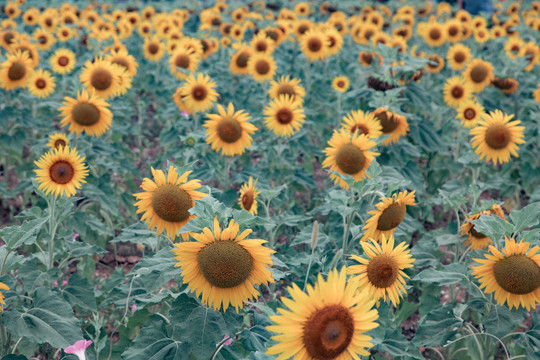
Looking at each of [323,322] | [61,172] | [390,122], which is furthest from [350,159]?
[61,172]

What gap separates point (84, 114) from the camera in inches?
161

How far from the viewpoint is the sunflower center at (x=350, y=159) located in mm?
3346

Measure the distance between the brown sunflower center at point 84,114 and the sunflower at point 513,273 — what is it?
3136 millimetres

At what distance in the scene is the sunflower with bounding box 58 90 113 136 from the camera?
408 centimetres

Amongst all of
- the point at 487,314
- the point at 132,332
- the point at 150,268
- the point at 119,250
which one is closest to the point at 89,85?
the point at 119,250

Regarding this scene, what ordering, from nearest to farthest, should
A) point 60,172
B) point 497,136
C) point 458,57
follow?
point 60,172, point 497,136, point 458,57

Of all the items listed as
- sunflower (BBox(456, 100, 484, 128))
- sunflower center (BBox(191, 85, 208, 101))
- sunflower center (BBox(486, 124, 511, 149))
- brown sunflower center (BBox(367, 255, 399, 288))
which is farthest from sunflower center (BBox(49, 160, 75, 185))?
sunflower (BBox(456, 100, 484, 128))

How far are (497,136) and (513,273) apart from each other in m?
1.91

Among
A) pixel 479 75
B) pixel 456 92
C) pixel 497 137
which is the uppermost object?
pixel 497 137

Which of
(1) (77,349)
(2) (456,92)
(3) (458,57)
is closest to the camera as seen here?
(1) (77,349)

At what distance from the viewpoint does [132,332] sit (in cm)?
309

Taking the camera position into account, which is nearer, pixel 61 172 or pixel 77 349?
pixel 77 349

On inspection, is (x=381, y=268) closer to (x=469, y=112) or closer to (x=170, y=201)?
(x=170, y=201)

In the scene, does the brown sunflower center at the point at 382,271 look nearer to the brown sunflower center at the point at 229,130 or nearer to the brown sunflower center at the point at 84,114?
the brown sunflower center at the point at 229,130
